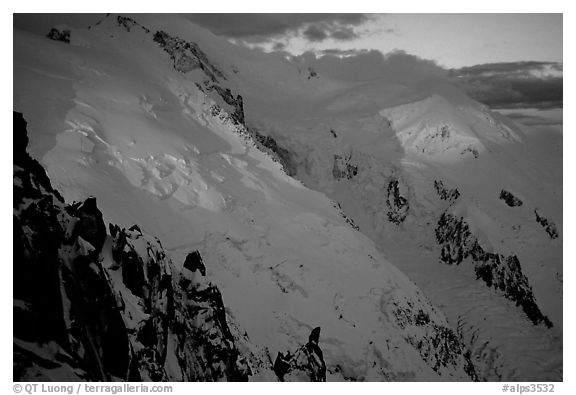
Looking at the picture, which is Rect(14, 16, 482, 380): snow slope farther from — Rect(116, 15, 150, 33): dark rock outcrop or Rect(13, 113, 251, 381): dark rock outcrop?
Rect(116, 15, 150, 33): dark rock outcrop

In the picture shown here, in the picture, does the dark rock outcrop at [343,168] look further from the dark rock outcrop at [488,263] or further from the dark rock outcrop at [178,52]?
the dark rock outcrop at [178,52]

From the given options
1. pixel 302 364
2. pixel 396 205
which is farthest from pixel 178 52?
pixel 302 364

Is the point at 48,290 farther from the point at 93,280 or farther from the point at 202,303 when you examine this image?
the point at 202,303

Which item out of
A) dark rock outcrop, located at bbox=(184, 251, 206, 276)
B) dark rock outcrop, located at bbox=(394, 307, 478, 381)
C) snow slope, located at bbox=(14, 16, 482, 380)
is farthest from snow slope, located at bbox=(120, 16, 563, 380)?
dark rock outcrop, located at bbox=(184, 251, 206, 276)

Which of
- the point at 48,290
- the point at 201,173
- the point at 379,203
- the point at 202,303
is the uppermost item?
the point at 48,290

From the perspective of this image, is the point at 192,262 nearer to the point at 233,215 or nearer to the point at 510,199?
the point at 233,215
